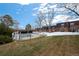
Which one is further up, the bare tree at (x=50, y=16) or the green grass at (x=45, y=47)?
the bare tree at (x=50, y=16)

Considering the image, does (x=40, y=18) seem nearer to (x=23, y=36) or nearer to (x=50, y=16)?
(x=50, y=16)

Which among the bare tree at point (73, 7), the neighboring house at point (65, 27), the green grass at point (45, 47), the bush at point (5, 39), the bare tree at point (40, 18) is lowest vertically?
the green grass at point (45, 47)

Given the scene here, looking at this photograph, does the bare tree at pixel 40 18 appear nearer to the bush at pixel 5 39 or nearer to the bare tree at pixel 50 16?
the bare tree at pixel 50 16

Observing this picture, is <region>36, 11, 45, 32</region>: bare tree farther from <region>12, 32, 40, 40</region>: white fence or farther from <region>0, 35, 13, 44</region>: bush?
<region>0, 35, 13, 44</region>: bush

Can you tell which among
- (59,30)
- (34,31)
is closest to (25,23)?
(34,31)

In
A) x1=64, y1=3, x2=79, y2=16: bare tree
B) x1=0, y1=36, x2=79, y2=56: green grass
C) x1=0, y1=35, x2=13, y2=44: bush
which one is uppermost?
x1=64, y1=3, x2=79, y2=16: bare tree

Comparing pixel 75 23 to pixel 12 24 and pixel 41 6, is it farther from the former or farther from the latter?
pixel 12 24

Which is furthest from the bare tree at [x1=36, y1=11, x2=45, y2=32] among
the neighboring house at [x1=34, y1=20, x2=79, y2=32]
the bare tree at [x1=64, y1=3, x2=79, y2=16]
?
the bare tree at [x1=64, y1=3, x2=79, y2=16]

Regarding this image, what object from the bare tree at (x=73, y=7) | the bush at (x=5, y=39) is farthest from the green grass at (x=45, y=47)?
the bare tree at (x=73, y=7)
